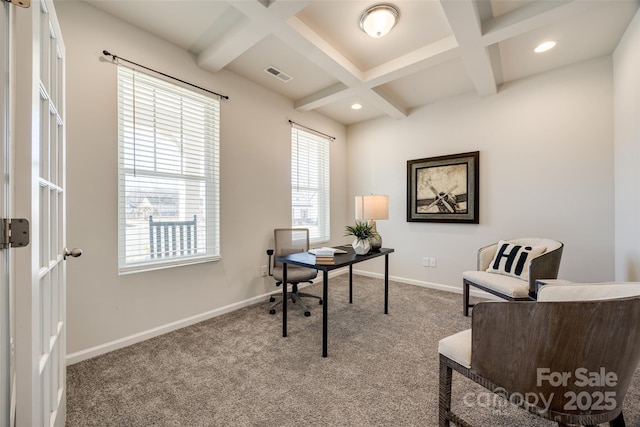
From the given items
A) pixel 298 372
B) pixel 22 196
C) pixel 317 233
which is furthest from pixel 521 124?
pixel 22 196

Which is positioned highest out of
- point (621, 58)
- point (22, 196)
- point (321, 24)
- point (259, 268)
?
point (321, 24)

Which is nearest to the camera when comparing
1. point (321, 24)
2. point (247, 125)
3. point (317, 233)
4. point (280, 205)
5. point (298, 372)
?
point (298, 372)

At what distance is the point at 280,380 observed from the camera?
1.72 meters

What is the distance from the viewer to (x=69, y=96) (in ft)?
6.17

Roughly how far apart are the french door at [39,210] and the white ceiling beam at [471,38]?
2213 millimetres

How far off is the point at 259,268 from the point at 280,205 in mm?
865

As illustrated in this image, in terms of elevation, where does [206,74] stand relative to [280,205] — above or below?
above

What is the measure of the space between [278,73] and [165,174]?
65.2 inches

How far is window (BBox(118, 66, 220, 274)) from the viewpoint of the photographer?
2174 mm

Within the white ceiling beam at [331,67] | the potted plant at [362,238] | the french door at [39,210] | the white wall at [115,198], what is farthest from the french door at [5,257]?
the potted plant at [362,238]

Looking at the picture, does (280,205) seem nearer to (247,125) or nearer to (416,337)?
(247,125)

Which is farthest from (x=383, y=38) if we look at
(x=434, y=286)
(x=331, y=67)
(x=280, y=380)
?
(x=434, y=286)

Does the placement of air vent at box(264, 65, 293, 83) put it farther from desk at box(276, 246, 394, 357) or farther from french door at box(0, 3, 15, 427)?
french door at box(0, 3, 15, 427)

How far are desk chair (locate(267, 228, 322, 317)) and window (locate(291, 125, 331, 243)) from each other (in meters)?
0.35
